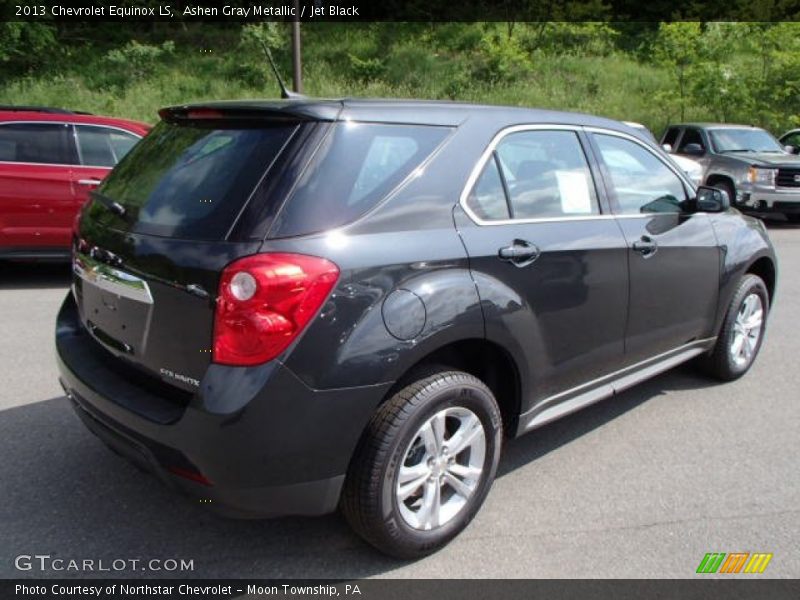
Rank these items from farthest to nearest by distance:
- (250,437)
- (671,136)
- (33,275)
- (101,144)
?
(671,136) < (33,275) < (101,144) < (250,437)

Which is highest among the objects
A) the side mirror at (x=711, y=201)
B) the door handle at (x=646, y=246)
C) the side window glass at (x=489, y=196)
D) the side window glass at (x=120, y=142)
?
the side window glass at (x=489, y=196)

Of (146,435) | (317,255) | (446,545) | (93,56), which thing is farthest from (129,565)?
(93,56)

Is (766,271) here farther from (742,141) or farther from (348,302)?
(742,141)

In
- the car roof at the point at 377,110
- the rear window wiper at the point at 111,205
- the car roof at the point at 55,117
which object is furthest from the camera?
the car roof at the point at 55,117

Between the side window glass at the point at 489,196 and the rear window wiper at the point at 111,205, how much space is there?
4.59 feet

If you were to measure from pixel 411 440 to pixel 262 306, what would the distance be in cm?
76

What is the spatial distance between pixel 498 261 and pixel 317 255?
0.84 metres

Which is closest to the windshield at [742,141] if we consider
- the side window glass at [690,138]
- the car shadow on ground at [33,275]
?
the side window glass at [690,138]

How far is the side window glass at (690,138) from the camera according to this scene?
44.0 feet

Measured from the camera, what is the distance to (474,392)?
2.76 meters

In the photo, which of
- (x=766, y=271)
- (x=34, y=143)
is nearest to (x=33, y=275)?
(x=34, y=143)

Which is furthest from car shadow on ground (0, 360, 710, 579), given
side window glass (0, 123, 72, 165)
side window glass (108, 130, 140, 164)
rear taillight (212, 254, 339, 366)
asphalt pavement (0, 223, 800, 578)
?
side window glass (108, 130, 140, 164)

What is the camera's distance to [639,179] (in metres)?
3.81

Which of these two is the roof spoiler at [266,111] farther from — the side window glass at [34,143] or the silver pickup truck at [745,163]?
the silver pickup truck at [745,163]
